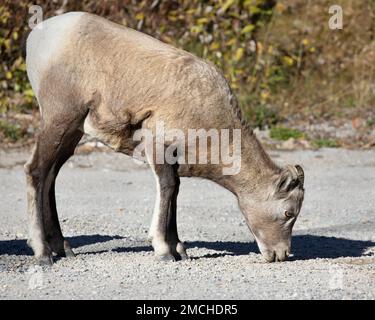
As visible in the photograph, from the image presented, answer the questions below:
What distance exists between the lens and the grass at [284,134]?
1541 cm

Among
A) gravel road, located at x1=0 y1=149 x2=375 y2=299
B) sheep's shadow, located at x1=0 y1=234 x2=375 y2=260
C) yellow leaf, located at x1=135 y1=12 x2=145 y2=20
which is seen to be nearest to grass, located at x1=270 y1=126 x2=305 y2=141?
gravel road, located at x1=0 y1=149 x2=375 y2=299

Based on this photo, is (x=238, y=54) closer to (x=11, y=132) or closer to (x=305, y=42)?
(x=305, y=42)

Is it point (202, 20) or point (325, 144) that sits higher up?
point (202, 20)

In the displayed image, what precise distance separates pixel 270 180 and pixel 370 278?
1323mm

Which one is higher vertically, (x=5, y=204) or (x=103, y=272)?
(x=103, y=272)

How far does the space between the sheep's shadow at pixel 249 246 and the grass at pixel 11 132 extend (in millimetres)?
5482

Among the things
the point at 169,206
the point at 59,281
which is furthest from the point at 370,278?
the point at 59,281

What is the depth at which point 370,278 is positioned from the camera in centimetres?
739

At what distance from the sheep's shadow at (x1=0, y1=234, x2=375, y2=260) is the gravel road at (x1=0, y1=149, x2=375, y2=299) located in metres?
0.01

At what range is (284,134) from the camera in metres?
15.5

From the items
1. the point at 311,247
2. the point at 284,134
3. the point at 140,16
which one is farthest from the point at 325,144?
the point at 311,247

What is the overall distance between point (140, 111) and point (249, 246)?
2208mm

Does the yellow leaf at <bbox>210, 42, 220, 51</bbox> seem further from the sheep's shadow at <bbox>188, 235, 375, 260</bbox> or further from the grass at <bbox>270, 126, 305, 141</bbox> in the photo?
the sheep's shadow at <bbox>188, 235, 375, 260</bbox>

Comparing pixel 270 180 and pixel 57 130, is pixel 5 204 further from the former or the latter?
pixel 270 180
